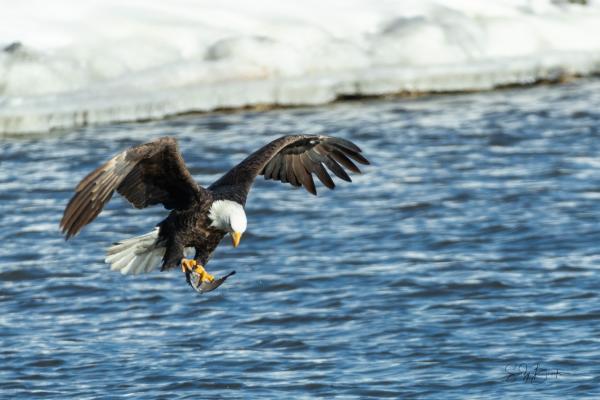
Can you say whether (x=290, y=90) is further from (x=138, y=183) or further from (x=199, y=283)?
(x=199, y=283)

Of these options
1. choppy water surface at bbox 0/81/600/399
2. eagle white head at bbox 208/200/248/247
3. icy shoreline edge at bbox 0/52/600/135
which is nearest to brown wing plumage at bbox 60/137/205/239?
eagle white head at bbox 208/200/248/247

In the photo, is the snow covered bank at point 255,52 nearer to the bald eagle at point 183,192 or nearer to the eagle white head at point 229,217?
the bald eagle at point 183,192

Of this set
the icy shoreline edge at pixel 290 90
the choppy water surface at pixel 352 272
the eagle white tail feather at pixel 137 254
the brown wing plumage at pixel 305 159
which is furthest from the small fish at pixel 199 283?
the icy shoreline edge at pixel 290 90

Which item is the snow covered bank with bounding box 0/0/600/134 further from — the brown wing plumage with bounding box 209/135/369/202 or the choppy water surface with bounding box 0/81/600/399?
the brown wing plumage with bounding box 209/135/369/202

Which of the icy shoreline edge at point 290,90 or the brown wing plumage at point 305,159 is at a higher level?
the icy shoreline edge at point 290,90

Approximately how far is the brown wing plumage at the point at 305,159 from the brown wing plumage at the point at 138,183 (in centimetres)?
50

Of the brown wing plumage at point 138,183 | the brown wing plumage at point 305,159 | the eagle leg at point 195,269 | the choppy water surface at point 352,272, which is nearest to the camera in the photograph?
the brown wing plumage at point 138,183

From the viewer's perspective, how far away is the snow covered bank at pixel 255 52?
40.1 ft

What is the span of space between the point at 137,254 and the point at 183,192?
0.60 m

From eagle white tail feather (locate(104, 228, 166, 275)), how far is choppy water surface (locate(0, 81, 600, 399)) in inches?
22.6

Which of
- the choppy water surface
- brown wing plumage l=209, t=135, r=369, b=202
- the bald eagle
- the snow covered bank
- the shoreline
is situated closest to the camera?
the bald eagle

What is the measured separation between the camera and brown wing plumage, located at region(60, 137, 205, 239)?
623 centimetres

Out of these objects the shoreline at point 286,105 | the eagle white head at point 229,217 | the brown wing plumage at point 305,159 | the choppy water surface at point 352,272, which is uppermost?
the shoreline at point 286,105

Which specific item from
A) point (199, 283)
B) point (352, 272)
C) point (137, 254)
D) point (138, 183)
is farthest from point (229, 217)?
point (352, 272)
